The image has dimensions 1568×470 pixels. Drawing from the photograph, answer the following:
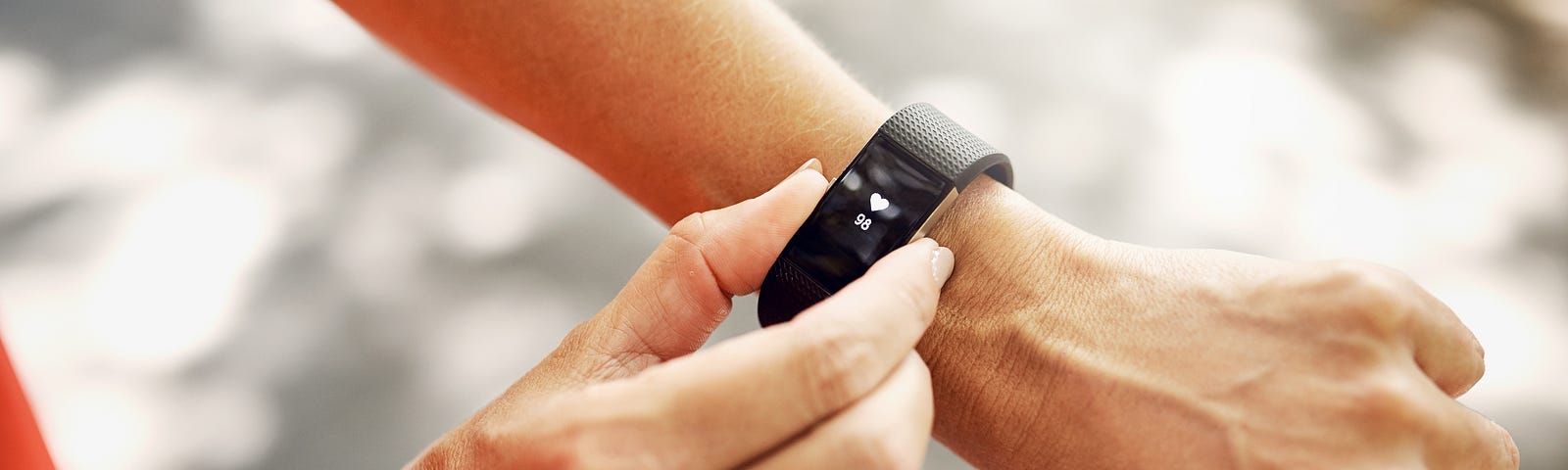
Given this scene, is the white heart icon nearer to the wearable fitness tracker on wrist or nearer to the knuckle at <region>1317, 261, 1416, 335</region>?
the wearable fitness tracker on wrist

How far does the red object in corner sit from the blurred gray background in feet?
1.23

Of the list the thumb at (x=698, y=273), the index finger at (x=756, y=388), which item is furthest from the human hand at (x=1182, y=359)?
the index finger at (x=756, y=388)

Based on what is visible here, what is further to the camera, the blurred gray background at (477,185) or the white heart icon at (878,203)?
the blurred gray background at (477,185)

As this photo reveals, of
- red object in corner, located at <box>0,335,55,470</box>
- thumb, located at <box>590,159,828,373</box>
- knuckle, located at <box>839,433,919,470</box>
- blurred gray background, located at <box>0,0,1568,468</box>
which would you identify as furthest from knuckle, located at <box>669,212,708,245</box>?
red object in corner, located at <box>0,335,55,470</box>

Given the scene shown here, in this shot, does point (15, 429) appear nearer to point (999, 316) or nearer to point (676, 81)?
point (676, 81)

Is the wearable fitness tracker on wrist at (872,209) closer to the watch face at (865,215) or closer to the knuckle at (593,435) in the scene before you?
the watch face at (865,215)

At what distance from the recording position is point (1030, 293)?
107cm

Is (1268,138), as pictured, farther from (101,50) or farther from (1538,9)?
(101,50)

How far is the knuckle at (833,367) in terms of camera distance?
2.26 ft

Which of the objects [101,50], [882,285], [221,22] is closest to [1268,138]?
[882,285]

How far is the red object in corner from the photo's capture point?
3.11 ft

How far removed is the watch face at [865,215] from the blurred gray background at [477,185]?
576mm

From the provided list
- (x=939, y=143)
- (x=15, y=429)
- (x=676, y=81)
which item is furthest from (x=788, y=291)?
(x=15, y=429)

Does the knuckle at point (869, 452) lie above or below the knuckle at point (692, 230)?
below
